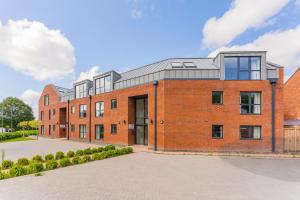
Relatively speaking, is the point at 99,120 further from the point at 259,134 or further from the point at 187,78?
the point at 259,134

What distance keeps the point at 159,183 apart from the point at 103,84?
57.6ft

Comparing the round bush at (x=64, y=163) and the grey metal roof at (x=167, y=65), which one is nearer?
the round bush at (x=64, y=163)

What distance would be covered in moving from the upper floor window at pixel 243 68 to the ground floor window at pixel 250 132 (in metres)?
4.52

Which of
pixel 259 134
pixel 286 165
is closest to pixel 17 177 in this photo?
pixel 286 165

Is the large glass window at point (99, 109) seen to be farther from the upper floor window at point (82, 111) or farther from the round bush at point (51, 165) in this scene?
the round bush at point (51, 165)

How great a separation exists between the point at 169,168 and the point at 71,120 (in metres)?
22.5

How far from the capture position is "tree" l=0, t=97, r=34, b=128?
→ 55.4 m

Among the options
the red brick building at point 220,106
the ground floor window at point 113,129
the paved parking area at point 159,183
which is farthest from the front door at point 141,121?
the paved parking area at point 159,183

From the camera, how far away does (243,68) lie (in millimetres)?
14766

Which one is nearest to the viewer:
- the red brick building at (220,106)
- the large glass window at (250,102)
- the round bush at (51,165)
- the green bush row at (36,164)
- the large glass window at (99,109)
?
the green bush row at (36,164)

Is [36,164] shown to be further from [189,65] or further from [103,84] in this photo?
[189,65]

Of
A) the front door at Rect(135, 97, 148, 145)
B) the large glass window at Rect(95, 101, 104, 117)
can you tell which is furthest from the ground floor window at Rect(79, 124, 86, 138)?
the front door at Rect(135, 97, 148, 145)

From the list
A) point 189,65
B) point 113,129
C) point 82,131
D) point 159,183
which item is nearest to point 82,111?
point 82,131

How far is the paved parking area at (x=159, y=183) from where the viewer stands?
6070 millimetres
